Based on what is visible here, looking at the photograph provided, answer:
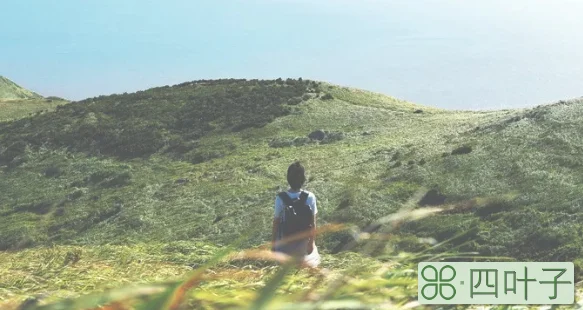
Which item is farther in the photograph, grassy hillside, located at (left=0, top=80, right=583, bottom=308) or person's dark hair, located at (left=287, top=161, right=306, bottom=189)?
grassy hillside, located at (left=0, top=80, right=583, bottom=308)

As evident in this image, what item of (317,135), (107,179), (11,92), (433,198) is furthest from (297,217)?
(11,92)

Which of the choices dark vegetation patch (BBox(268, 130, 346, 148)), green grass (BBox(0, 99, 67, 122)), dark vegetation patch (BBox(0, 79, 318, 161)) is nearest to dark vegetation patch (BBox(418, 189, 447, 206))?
dark vegetation patch (BBox(268, 130, 346, 148))

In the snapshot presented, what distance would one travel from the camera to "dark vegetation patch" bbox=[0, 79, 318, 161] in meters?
50.5

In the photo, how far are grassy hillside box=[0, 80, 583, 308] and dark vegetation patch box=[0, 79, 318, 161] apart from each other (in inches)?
8.2

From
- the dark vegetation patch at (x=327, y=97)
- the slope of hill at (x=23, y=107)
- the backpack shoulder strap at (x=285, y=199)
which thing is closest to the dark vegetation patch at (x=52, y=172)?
the slope of hill at (x=23, y=107)

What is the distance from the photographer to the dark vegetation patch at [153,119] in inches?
1988

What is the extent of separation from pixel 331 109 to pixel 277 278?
5472 centimetres

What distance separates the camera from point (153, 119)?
5641 cm

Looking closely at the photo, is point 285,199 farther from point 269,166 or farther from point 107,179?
point 107,179

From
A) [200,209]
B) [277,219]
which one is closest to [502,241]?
[277,219]

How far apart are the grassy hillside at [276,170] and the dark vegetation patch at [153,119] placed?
0.21 meters

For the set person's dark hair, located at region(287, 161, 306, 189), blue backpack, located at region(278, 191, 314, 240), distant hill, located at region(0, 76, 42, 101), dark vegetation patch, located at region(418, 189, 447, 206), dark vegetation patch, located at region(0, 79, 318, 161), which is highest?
distant hill, located at region(0, 76, 42, 101)

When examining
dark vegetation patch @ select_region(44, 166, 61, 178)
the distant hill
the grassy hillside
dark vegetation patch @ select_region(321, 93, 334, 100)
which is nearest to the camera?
the grassy hillside

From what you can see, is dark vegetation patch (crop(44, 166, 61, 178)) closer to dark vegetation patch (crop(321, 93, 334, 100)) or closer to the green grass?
dark vegetation patch (crop(321, 93, 334, 100))
